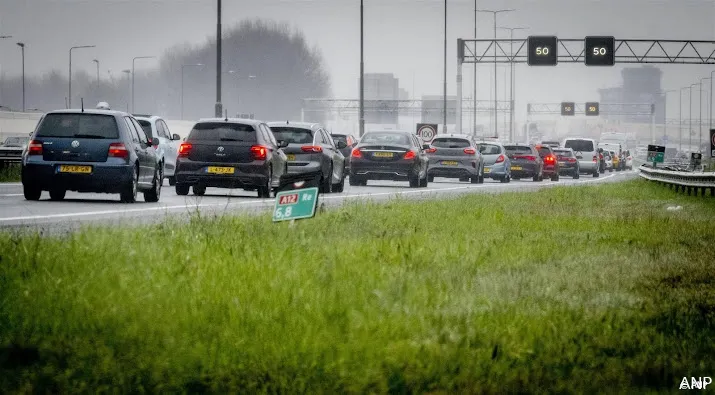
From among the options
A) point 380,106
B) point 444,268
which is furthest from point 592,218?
point 380,106

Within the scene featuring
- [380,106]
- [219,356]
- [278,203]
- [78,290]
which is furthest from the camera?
[380,106]

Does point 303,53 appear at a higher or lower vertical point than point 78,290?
higher

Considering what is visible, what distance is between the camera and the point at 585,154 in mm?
73500

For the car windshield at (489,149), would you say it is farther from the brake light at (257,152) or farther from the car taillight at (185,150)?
the car taillight at (185,150)

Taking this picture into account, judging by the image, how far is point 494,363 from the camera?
22.6 feet

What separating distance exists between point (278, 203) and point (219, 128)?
15.1 metres

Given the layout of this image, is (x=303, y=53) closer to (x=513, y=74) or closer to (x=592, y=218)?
(x=513, y=74)

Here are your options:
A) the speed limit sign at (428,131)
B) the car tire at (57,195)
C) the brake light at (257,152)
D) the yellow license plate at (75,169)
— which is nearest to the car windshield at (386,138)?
the brake light at (257,152)

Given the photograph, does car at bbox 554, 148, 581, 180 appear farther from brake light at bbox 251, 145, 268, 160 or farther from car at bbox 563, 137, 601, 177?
brake light at bbox 251, 145, 268, 160

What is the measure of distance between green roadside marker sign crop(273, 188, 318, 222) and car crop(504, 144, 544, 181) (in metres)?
44.0

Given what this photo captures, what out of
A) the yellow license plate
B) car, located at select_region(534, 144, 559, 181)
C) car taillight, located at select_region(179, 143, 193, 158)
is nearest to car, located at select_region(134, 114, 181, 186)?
car taillight, located at select_region(179, 143, 193, 158)

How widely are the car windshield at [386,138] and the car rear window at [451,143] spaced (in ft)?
20.1

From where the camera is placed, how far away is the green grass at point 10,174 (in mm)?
36241

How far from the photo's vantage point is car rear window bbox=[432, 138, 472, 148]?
1809 inches
